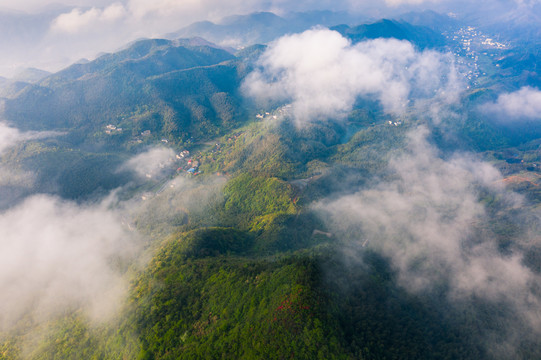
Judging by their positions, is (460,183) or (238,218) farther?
(460,183)

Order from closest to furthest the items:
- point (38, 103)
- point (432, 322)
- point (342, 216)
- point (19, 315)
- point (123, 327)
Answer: point (123, 327)
point (432, 322)
point (19, 315)
point (342, 216)
point (38, 103)

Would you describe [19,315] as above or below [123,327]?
below

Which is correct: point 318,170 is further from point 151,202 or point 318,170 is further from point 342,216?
point 151,202

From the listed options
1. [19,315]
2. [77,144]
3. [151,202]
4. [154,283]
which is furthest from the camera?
[77,144]

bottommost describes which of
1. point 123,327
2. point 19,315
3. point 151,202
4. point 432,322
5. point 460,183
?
point 460,183

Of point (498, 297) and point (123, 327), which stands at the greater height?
point (123, 327)

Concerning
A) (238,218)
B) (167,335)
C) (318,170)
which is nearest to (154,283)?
(167,335)

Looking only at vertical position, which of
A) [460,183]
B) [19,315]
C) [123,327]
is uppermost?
[123,327]

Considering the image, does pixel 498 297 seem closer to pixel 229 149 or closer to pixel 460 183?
pixel 460 183

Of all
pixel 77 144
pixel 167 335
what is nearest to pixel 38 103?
pixel 77 144
